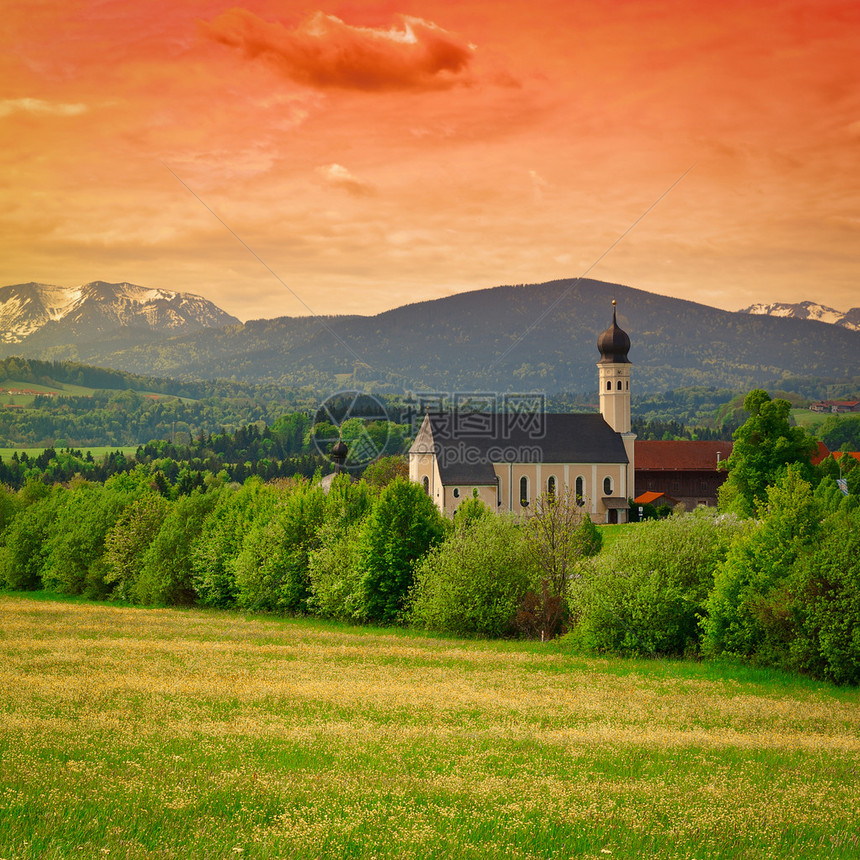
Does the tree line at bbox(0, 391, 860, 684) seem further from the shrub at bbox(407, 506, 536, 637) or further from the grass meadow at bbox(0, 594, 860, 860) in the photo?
the grass meadow at bbox(0, 594, 860, 860)

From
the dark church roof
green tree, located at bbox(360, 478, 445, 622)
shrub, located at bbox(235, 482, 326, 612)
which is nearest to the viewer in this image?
green tree, located at bbox(360, 478, 445, 622)

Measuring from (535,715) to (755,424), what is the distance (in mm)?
39294

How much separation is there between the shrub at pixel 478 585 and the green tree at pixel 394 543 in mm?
2148

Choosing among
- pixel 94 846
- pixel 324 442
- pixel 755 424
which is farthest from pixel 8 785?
pixel 324 442

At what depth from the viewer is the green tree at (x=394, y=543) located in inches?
1682

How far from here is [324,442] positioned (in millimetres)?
158375

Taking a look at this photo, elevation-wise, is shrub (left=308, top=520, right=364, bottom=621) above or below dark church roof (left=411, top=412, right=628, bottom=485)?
Result: below

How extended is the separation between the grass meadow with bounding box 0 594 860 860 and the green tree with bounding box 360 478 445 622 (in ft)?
46.3

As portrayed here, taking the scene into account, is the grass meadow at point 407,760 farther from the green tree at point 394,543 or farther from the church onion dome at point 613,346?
the church onion dome at point 613,346

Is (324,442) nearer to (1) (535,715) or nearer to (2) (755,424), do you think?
(2) (755,424)

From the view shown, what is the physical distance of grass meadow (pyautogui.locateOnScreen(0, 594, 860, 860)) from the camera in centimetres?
1188

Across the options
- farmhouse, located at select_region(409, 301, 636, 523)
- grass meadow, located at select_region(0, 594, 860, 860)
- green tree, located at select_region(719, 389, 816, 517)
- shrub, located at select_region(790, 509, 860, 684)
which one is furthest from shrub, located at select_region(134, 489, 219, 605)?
shrub, located at select_region(790, 509, 860, 684)

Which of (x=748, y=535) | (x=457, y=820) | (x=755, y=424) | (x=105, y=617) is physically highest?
(x=755, y=424)

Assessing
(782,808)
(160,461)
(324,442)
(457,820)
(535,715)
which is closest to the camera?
(457,820)
